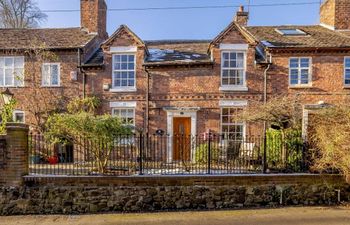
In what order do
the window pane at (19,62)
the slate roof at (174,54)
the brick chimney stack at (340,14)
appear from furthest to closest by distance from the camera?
the brick chimney stack at (340,14) < the window pane at (19,62) < the slate roof at (174,54)

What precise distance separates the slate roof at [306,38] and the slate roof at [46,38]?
998 cm

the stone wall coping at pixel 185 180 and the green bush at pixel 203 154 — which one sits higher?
the green bush at pixel 203 154

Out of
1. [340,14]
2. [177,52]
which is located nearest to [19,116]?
[177,52]

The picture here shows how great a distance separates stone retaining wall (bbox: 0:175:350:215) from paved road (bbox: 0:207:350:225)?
0.36m

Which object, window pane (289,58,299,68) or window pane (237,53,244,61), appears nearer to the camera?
window pane (289,58,299,68)

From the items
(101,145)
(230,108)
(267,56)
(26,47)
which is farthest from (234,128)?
(26,47)

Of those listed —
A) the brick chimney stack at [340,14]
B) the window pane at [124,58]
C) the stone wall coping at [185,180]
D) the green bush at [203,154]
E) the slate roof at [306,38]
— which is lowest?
the stone wall coping at [185,180]

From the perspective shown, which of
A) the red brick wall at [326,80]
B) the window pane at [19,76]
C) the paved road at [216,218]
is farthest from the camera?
the window pane at [19,76]

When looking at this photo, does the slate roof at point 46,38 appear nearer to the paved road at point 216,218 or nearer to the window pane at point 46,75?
the window pane at point 46,75

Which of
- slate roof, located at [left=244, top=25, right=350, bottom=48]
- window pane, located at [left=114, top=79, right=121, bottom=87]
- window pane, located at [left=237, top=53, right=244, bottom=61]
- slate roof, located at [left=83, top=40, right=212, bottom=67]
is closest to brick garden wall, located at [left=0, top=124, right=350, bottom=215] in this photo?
window pane, located at [left=114, top=79, right=121, bottom=87]

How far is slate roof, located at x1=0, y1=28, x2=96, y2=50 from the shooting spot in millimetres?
15047

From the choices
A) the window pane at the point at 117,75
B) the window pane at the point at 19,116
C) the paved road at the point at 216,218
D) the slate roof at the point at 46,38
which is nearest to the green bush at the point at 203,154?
the paved road at the point at 216,218

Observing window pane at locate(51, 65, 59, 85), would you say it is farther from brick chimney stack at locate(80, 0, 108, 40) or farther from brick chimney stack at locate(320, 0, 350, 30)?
brick chimney stack at locate(320, 0, 350, 30)

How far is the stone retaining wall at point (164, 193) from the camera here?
7547mm
